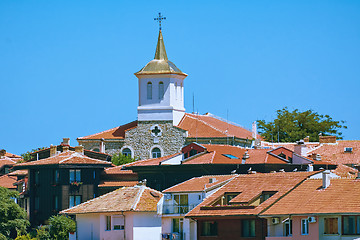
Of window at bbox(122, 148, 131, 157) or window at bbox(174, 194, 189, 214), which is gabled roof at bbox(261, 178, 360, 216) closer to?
window at bbox(174, 194, 189, 214)

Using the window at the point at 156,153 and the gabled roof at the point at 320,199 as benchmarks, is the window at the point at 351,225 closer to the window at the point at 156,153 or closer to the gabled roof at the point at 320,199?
the gabled roof at the point at 320,199

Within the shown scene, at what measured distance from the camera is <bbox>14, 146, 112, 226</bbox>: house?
96.6m

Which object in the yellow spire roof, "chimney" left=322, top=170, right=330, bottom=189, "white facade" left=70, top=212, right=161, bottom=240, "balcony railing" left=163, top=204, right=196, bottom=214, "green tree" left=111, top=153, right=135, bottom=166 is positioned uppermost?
the yellow spire roof

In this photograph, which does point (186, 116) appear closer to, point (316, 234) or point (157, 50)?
point (157, 50)

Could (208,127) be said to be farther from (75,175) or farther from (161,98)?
(75,175)

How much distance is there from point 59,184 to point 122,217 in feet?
62.1

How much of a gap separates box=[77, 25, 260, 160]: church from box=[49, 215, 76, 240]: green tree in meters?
29.1

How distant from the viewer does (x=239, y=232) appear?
68375mm

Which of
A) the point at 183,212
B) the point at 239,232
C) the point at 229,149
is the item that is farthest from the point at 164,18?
the point at 239,232

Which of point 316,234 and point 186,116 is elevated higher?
point 186,116

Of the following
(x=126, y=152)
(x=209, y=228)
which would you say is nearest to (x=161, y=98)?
(x=126, y=152)

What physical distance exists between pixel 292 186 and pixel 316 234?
6456 millimetres

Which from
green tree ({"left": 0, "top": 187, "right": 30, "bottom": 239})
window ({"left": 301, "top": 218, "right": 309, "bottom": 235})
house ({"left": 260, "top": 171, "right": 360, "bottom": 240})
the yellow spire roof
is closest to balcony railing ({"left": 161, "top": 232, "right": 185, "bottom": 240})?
house ({"left": 260, "top": 171, "right": 360, "bottom": 240})

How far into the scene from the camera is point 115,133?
11794cm
